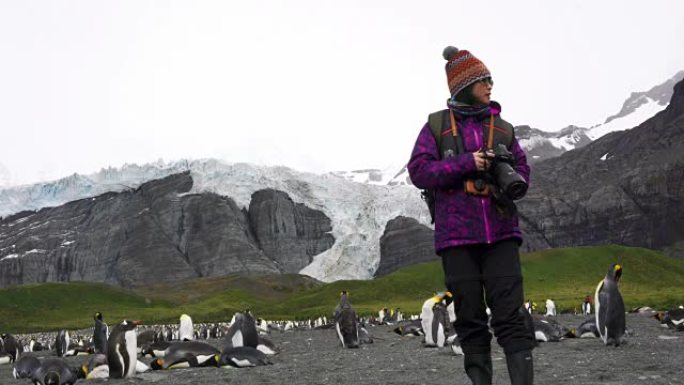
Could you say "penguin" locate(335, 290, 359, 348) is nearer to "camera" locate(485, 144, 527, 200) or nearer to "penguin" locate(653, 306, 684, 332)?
"penguin" locate(653, 306, 684, 332)

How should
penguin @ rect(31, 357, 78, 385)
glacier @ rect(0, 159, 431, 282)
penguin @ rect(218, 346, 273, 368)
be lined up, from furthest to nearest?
glacier @ rect(0, 159, 431, 282) → penguin @ rect(218, 346, 273, 368) → penguin @ rect(31, 357, 78, 385)

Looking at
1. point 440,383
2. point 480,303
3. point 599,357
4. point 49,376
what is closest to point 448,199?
point 480,303

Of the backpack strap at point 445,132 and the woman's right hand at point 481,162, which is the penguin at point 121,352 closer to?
the backpack strap at point 445,132

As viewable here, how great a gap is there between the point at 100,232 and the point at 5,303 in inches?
2099

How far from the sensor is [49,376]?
10.7 metres

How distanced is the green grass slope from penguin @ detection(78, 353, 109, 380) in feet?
141

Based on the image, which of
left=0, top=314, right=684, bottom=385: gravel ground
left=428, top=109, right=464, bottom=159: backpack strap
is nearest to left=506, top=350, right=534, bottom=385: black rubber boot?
left=428, top=109, right=464, bottom=159: backpack strap

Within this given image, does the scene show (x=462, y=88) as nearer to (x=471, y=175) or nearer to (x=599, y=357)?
(x=471, y=175)

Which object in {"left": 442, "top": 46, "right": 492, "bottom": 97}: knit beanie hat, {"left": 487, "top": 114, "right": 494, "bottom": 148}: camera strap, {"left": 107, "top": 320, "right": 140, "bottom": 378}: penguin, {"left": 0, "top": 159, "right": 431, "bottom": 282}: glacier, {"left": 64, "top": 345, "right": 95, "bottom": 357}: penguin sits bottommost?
{"left": 64, "top": 345, "right": 95, "bottom": 357}: penguin

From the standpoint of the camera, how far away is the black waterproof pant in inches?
187

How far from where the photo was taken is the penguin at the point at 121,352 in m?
12.0

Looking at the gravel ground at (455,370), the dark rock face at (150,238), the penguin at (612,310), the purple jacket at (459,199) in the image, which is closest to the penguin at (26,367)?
the gravel ground at (455,370)

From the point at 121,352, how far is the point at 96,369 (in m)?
0.89

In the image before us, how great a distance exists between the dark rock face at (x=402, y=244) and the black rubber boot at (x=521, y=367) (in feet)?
334
